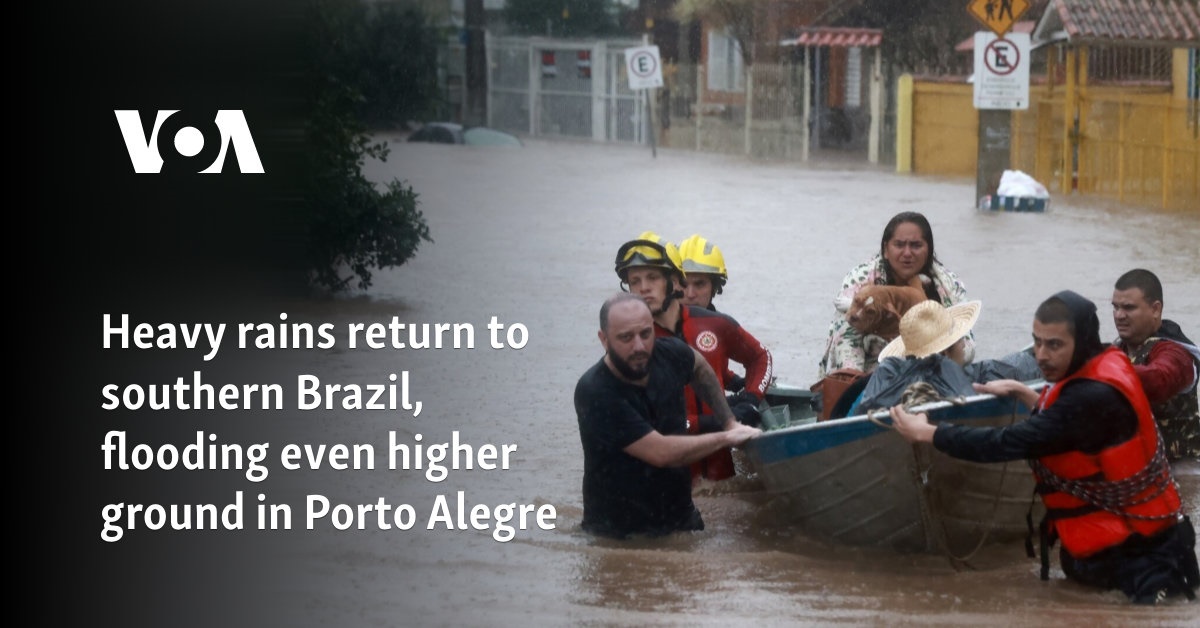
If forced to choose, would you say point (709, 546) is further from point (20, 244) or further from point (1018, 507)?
point (20, 244)

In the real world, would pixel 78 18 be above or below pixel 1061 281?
above

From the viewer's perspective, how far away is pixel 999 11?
2339 centimetres

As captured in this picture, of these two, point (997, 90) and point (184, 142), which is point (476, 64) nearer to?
point (997, 90)

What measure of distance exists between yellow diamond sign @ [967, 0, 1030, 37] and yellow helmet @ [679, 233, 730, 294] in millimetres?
15671

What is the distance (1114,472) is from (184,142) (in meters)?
9.81

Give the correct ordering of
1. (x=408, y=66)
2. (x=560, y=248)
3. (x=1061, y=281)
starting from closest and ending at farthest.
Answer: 1. (x=1061, y=281)
2. (x=560, y=248)
3. (x=408, y=66)

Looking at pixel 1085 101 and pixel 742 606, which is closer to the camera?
pixel 742 606

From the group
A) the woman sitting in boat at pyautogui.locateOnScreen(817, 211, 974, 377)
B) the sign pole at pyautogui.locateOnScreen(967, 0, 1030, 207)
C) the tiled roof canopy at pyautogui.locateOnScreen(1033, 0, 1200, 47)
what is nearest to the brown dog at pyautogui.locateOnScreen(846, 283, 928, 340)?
the woman sitting in boat at pyautogui.locateOnScreen(817, 211, 974, 377)

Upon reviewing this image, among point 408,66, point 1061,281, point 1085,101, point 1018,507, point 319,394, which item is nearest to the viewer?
point 1018,507

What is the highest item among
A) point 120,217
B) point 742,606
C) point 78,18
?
point 78,18

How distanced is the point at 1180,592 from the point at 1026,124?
23.8 metres

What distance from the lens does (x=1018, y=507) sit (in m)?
7.26

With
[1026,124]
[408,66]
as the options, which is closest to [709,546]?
[1026,124]
